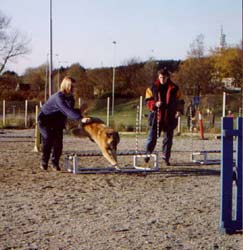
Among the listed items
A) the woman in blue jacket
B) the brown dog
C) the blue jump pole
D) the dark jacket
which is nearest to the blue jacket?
the woman in blue jacket

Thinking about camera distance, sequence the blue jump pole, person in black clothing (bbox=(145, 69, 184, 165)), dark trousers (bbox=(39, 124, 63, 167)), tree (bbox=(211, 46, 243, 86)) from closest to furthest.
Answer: the blue jump pole < dark trousers (bbox=(39, 124, 63, 167)) < person in black clothing (bbox=(145, 69, 184, 165)) < tree (bbox=(211, 46, 243, 86))

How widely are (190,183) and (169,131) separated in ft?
7.80

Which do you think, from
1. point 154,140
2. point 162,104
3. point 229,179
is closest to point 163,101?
point 162,104

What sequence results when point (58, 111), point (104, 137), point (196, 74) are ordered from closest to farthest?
point (104, 137) → point (58, 111) → point (196, 74)

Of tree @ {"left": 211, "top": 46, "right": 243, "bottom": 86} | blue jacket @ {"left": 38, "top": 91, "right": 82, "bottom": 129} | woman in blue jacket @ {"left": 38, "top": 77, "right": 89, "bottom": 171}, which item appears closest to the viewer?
blue jacket @ {"left": 38, "top": 91, "right": 82, "bottom": 129}

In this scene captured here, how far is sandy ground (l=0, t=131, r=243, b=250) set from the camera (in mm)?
5688

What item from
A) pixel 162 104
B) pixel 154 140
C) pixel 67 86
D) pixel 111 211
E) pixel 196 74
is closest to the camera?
pixel 111 211

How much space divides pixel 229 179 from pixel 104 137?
4711 mm

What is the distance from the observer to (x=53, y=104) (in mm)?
10797

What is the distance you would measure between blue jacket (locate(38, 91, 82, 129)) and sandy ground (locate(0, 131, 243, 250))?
887 mm

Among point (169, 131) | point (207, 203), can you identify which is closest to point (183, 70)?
point (169, 131)

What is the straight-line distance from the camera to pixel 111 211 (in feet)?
23.4

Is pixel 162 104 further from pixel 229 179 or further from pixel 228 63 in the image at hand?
pixel 228 63

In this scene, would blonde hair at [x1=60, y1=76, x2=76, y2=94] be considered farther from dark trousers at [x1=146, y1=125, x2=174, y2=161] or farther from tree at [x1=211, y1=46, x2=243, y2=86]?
tree at [x1=211, y1=46, x2=243, y2=86]
